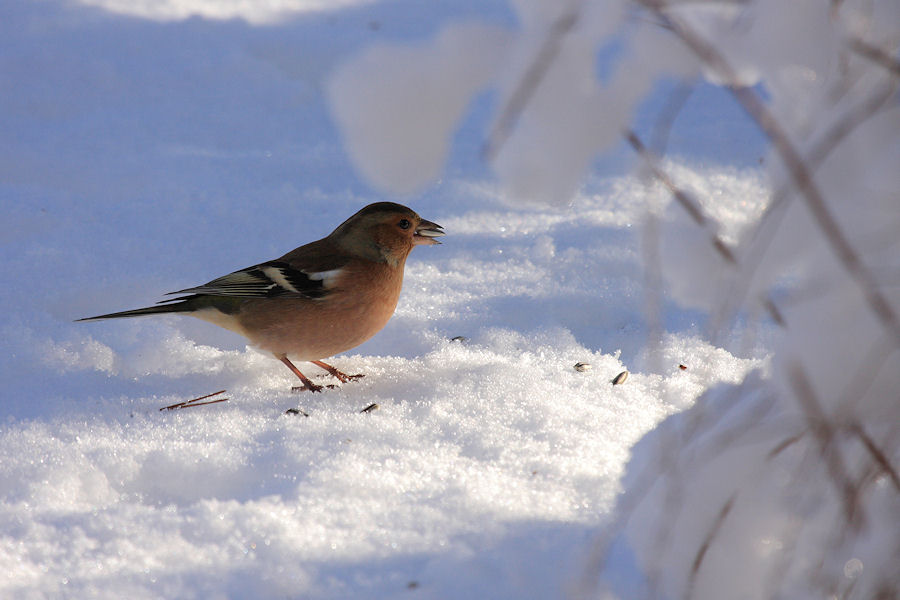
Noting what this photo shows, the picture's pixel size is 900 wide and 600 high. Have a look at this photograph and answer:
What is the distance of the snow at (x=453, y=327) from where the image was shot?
118 cm

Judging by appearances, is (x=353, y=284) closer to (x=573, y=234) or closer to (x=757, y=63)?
(x=573, y=234)

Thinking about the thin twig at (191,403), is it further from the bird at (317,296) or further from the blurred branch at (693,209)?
the blurred branch at (693,209)

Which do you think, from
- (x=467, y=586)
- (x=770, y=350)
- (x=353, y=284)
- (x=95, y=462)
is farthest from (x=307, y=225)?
(x=467, y=586)

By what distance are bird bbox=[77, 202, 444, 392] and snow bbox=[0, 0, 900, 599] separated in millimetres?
188

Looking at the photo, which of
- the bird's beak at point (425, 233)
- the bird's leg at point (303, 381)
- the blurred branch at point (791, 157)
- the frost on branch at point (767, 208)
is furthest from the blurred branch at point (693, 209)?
the bird's beak at point (425, 233)

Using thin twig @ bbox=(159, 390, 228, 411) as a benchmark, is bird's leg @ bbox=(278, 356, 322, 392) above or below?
above

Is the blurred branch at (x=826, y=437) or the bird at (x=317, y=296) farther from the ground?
the bird at (x=317, y=296)

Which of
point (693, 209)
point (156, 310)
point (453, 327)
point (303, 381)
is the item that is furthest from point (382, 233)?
point (693, 209)

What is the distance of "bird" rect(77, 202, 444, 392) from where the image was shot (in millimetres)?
3285

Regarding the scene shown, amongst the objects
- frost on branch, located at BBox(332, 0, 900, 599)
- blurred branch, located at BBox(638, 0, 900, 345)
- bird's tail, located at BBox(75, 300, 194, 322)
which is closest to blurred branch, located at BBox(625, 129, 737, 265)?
frost on branch, located at BBox(332, 0, 900, 599)

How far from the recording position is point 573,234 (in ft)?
14.9

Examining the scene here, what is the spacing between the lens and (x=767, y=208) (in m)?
1.24

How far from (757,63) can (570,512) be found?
1404mm

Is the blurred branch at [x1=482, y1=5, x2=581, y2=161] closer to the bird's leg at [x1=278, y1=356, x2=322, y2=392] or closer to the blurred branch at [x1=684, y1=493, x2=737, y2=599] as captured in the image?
the blurred branch at [x1=684, y1=493, x2=737, y2=599]
